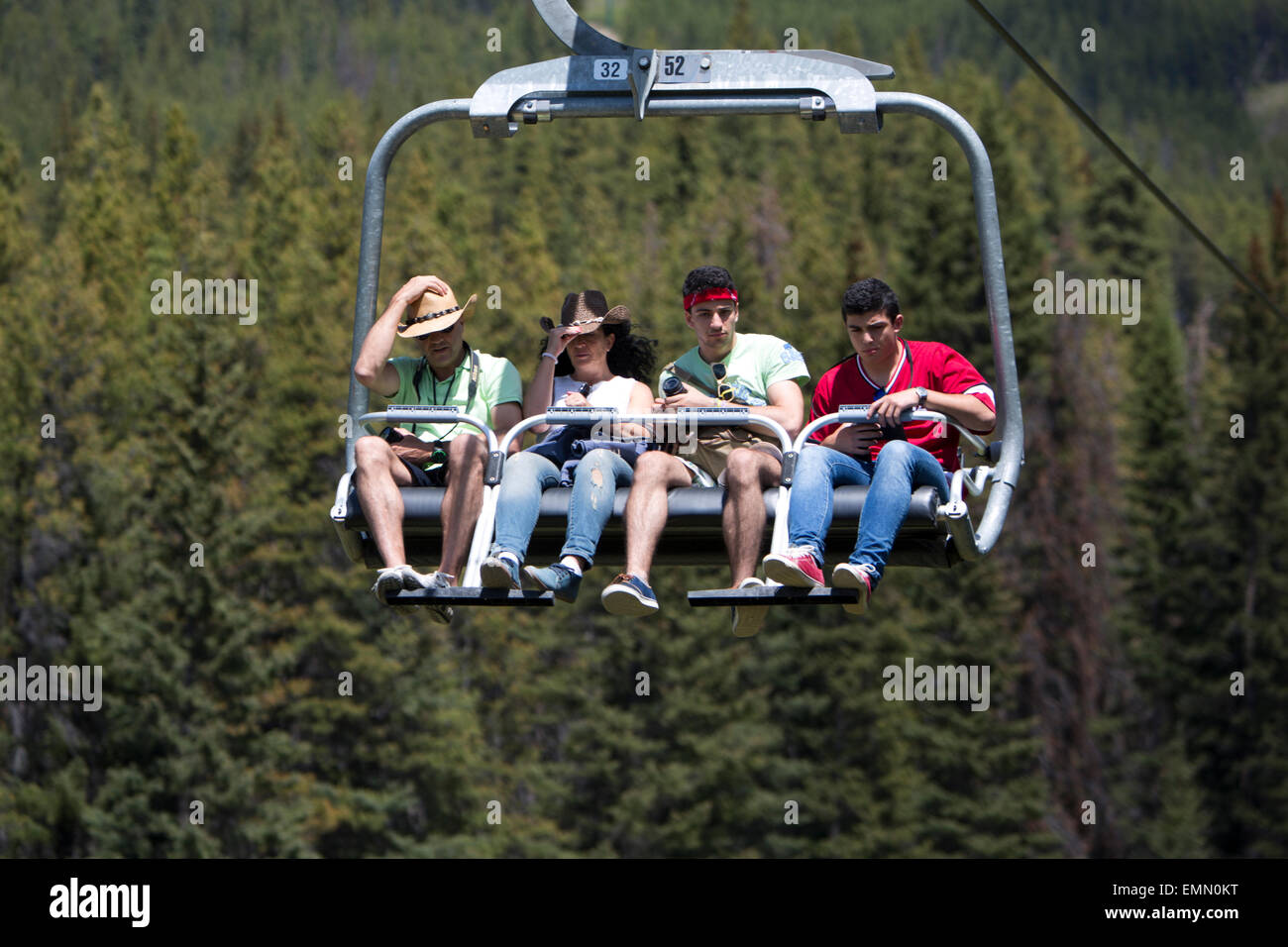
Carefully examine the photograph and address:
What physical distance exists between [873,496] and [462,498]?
146 centimetres

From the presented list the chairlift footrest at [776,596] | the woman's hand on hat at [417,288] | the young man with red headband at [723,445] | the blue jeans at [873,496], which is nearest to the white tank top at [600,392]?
the young man with red headband at [723,445]

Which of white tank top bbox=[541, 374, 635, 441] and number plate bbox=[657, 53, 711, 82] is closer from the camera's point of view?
number plate bbox=[657, 53, 711, 82]

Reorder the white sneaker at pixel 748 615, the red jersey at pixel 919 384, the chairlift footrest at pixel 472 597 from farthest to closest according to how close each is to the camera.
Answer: the red jersey at pixel 919 384, the white sneaker at pixel 748 615, the chairlift footrest at pixel 472 597

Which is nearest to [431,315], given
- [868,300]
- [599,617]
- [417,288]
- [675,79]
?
[417,288]

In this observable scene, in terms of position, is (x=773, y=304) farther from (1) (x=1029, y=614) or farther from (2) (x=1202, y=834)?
(2) (x=1202, y=834)

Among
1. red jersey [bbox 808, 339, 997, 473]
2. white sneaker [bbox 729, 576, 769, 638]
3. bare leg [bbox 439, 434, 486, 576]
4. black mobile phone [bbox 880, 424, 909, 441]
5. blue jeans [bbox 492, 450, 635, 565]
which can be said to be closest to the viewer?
white sneaker [bbox 729, 576, 769, 638]

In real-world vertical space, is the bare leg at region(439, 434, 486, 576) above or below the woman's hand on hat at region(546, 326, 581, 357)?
below

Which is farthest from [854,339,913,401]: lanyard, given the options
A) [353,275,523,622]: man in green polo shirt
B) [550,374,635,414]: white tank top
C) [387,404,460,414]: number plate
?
[387,404,460,414]: number plate

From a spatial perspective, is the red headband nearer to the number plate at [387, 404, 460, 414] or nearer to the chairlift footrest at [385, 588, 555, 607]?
the number plate at [387, 404, 460, 414]

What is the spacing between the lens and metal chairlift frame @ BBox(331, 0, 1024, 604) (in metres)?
8.05

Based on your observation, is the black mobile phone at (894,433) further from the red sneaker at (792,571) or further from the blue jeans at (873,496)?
the red sneaker at (792,571)

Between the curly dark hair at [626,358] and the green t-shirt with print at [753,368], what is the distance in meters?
0.15

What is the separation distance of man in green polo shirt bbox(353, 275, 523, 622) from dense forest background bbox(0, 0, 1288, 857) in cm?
3137

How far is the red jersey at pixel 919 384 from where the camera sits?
8570mm
